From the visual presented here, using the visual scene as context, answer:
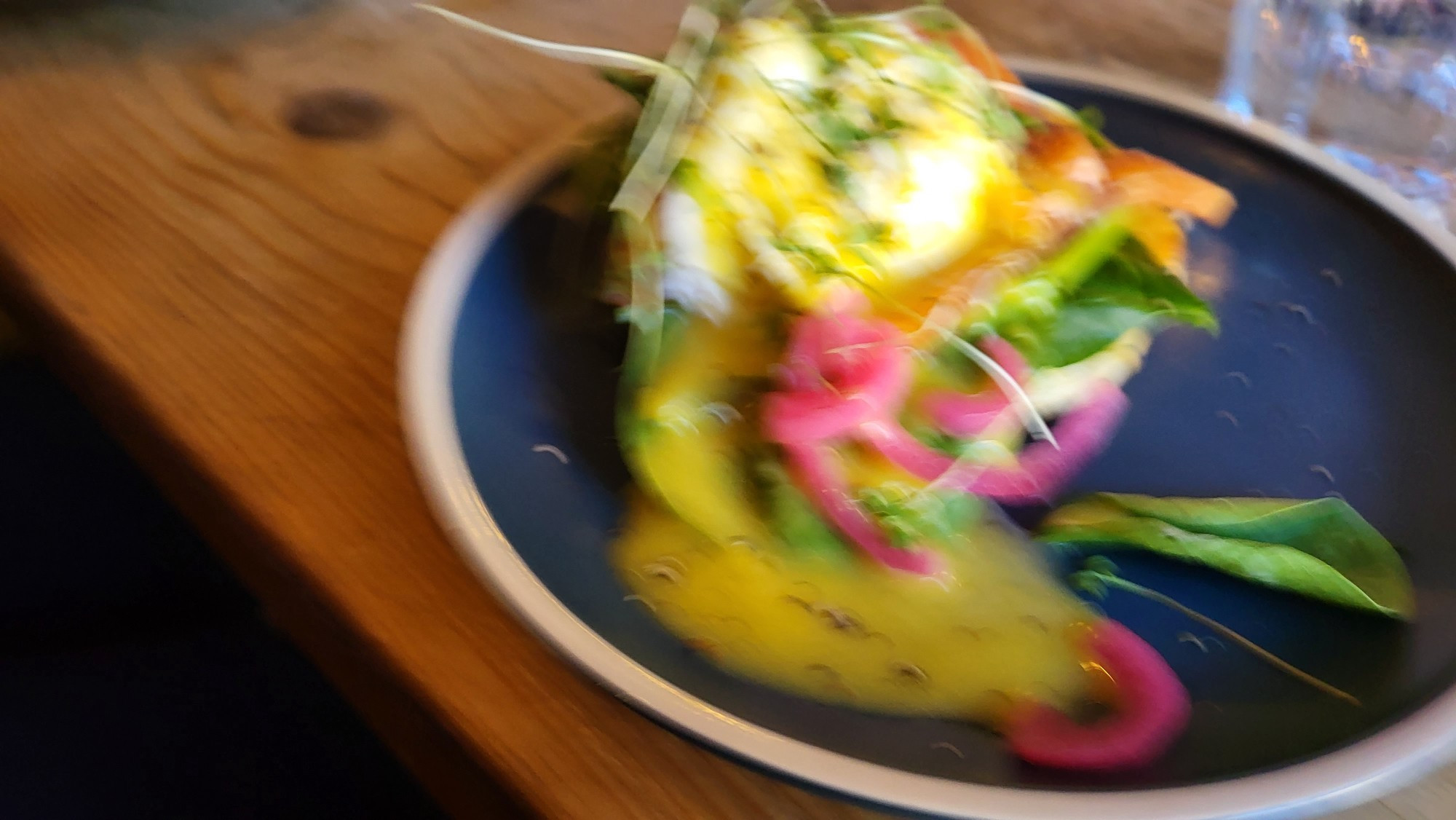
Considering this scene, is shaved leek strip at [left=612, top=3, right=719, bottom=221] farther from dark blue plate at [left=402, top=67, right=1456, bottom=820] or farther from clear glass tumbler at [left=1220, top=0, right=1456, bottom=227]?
clear glass tumbler at [left=1220, top=0, right=1456, bottom=227]

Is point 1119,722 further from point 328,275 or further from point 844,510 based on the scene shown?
point 328,275

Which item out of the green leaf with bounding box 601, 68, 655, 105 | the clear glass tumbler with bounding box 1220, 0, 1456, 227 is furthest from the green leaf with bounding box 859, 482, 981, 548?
the clear glass tumbler with bounding box 1220, 0, 1456, 227

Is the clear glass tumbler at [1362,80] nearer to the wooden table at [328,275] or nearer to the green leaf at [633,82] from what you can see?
the wooden table at [328,275]

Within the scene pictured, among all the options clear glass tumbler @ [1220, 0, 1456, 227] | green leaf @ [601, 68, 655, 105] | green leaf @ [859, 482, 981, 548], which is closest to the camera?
green leaf @ [859, 482, 981, 548]

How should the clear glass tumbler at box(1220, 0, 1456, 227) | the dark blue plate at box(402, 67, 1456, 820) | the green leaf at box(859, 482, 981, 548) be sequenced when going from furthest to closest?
1. the clear glass tumbler at box(1220, 0, 1456, 227)
2. the green leaf at box(859, 482, 981, 548)
3. the dark blue plate at box(402, 67, 1456, 820)

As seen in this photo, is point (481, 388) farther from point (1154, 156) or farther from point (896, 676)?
point (1154, 156)

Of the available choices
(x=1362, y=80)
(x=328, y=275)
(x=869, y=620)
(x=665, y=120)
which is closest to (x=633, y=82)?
(x=665, y=120)

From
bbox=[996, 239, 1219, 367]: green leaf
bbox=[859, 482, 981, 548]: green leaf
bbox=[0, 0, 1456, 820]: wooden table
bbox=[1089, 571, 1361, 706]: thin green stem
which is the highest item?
bbox=[996, 239, 1219, 367]: green leaf

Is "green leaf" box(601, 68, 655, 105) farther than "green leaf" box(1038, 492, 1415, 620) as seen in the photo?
Yes
